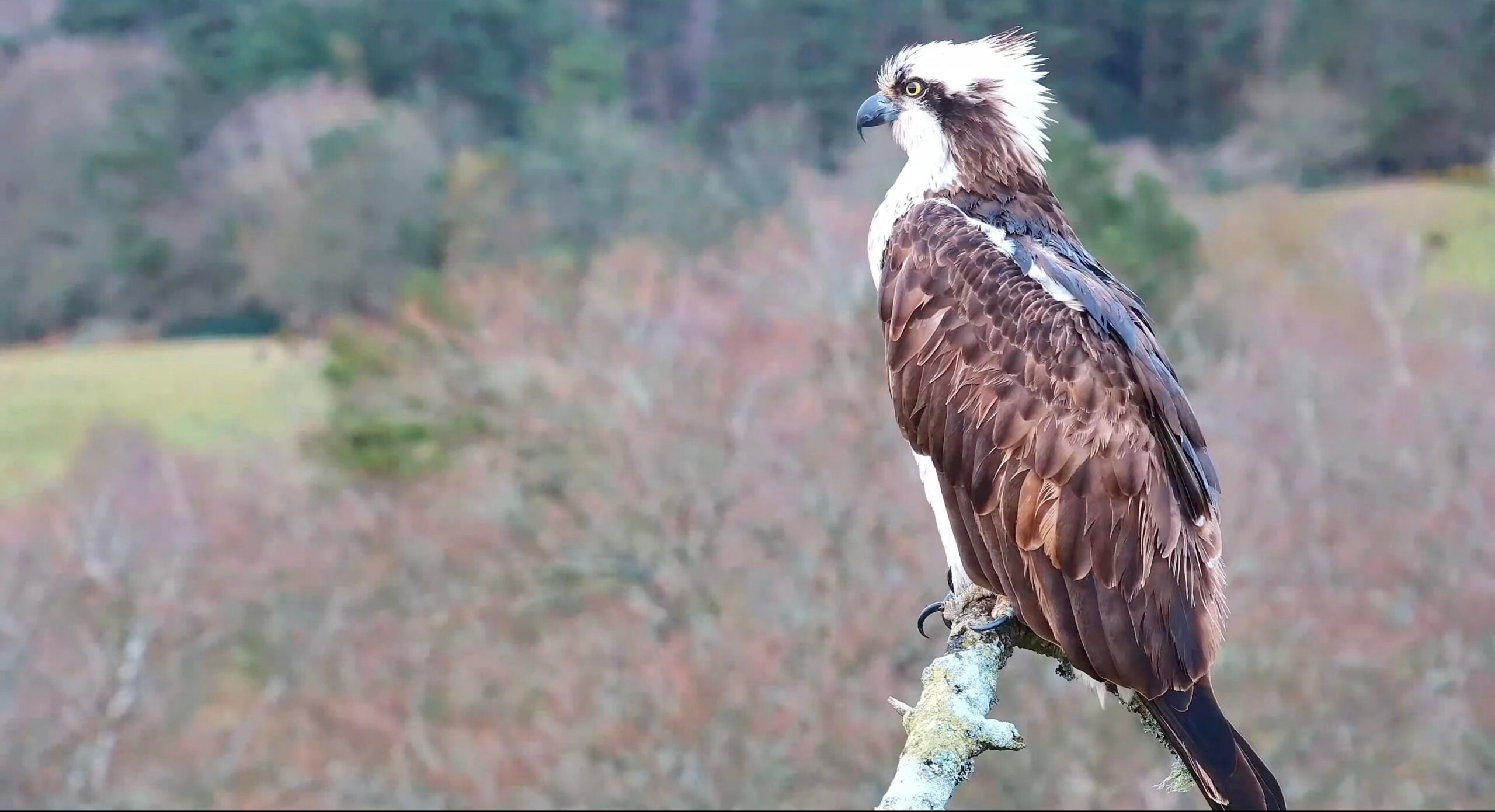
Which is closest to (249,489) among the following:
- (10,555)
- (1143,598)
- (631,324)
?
(10,555)

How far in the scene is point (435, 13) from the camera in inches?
1884

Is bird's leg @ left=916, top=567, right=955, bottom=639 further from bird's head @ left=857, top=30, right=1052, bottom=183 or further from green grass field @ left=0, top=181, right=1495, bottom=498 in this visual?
green grass field @ left=0, top=181, right=1495, bottom=498

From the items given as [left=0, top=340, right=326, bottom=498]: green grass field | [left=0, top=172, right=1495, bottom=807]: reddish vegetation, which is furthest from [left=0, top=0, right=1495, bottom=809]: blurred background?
[left=0, top=340, right=326, bottom=498]: green grass field

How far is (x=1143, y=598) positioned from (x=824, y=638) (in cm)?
1850

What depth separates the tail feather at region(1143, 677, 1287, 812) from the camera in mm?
4367

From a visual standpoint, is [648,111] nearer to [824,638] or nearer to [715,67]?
[715,67]

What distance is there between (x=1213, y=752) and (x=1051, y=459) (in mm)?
1211

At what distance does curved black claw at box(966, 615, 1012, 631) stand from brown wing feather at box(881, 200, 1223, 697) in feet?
0.21

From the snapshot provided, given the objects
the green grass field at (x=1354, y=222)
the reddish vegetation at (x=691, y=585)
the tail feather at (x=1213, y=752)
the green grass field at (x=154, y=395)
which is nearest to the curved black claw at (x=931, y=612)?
the tail feather at (x=1213, y=752)

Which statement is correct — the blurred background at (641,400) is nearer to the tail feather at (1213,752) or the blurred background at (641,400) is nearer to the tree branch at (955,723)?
the tail feather at (1213,752)

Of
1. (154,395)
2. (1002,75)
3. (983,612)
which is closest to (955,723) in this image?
(983,612)

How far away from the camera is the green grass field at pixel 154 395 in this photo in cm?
4197

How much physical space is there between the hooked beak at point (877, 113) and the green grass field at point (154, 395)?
34425 mm

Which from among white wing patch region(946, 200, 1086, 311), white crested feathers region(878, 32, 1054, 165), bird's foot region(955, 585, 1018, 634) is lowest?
bird's foot region(955, 585, 1018, 634)
